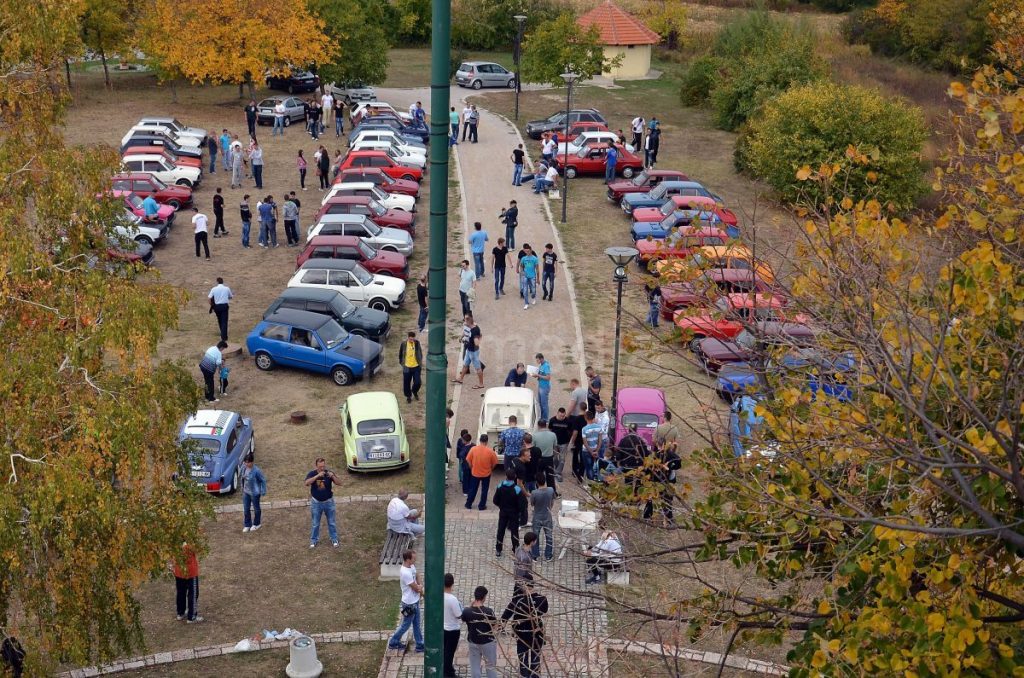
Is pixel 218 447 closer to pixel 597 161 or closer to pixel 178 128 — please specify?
pixel 597 161

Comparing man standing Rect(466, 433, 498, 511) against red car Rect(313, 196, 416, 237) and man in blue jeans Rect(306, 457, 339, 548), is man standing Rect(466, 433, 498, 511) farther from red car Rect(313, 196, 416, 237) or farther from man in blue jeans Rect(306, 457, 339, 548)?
red car Rect(313, 196, 416, 237)

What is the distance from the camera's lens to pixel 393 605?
17.1m

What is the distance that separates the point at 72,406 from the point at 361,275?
1733 centimetres

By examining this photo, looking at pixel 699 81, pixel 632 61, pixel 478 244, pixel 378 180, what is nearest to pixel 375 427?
pixel 478 244

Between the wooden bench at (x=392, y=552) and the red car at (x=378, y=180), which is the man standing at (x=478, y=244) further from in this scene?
the wooden bench at (x=392, y=552)

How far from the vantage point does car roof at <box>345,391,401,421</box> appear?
70.7 ft

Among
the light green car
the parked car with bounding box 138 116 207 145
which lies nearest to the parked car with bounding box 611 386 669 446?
the light green car

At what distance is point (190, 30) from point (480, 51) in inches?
983

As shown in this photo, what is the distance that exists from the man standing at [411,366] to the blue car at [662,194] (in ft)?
46.5

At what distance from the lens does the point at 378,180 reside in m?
37.2

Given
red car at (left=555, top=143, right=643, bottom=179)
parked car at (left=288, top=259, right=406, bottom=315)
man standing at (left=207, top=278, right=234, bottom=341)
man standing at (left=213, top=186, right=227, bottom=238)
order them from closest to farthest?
man standing at (left=207, top=278, right=234, bottom=341) → parked car at (left=288, top=259, right=406, bottom=315) → man standing at (left=213, top=186, right=227, bottom=238) → red car at (left=555, top=143, right=643, bottom=179)

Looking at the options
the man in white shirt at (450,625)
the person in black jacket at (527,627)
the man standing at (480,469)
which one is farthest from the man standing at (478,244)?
the person in black jacket at (527,627)

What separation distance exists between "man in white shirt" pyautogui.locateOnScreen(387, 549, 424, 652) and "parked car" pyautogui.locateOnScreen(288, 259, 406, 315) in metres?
13.4

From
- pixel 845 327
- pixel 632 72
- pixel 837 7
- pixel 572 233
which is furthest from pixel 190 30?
pixel 837 7
